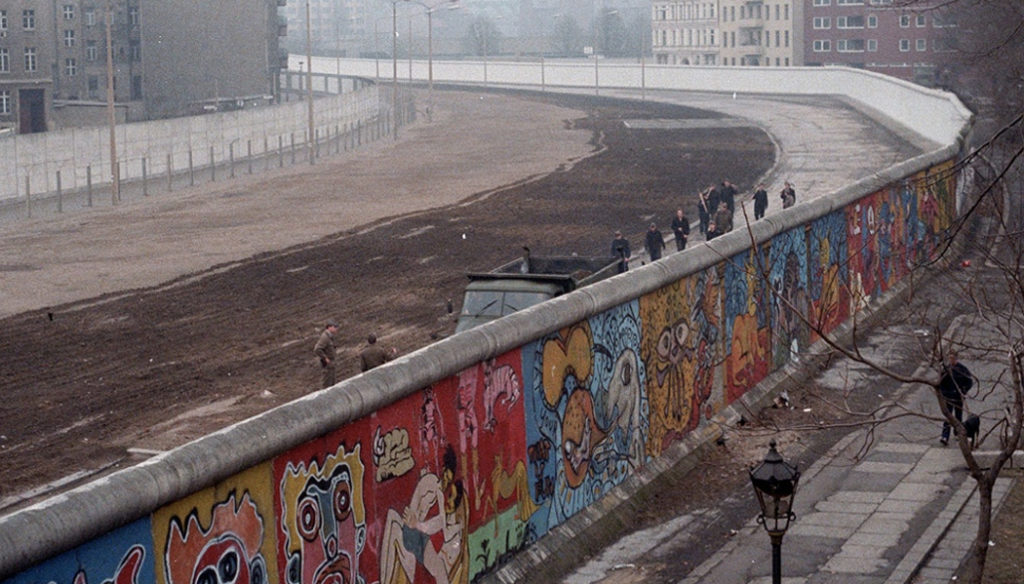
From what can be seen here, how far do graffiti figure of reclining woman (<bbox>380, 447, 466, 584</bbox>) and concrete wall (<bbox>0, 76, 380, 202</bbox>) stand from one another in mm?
46391

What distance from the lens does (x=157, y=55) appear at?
108938 mm

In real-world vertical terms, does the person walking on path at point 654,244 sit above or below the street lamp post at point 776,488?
below

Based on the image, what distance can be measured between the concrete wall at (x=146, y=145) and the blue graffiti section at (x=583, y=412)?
43.1 meters

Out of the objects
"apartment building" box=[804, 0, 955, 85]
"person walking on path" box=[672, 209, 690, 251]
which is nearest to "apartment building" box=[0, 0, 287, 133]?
"apartment building" box=[804, 0, 955, 85]

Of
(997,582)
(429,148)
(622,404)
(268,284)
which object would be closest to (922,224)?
(268,284)

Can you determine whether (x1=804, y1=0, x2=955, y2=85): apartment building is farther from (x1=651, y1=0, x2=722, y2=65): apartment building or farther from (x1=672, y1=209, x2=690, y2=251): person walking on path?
(x1=672, y1=209, x2=690, y2=251): person walking on path

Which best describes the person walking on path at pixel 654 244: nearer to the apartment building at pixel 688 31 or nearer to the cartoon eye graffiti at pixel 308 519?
the cartoon eye graffiti at pixel 308 519

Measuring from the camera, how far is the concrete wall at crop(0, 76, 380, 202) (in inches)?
2350

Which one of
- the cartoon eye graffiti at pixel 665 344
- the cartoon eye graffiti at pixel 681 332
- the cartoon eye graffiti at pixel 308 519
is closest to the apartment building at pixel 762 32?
the cartoon eye graffiti at pixel 681 332

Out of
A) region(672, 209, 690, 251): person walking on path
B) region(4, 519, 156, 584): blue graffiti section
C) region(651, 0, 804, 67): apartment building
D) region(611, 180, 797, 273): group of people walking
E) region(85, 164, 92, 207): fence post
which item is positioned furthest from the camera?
region(651, 0, 804, 67): apartment building

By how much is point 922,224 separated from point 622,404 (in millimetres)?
23005

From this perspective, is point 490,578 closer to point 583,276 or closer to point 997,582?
point 997,582

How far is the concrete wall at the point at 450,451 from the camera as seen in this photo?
11.7 m

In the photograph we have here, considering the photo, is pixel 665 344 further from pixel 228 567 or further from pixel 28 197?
pixel 28 197
